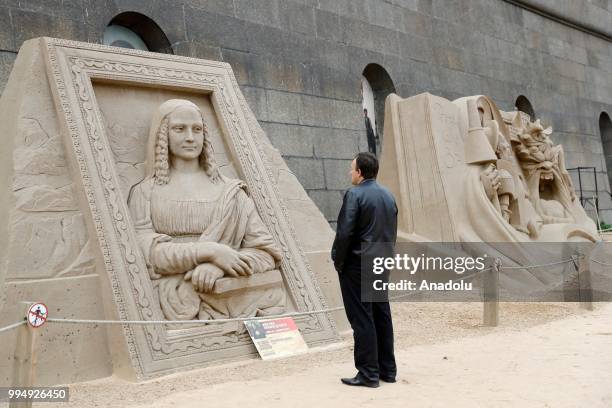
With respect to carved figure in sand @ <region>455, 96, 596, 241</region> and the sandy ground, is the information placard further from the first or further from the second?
carved figure in sand @ <region>455, 96, 596, 241</region>

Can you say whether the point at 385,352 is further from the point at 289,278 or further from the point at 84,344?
the point at 84,344

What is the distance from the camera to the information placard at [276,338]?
4492 mm

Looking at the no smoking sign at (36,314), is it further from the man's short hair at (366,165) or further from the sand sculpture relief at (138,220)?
the man's short hair at (366,165)

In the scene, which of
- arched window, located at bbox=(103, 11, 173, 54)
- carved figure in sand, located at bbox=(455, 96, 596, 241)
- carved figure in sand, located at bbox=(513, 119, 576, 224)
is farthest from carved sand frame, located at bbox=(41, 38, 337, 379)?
carved figure in sand, located at bbox=(513, 119, 576, 224)

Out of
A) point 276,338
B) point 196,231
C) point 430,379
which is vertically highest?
point 196,231

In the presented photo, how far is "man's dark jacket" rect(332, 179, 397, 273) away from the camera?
3.68 m

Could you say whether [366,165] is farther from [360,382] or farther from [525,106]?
[525,106]

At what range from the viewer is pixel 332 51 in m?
11.0

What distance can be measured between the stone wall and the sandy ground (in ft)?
15.6

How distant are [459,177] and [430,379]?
465 cm

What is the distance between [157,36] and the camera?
8773 mm

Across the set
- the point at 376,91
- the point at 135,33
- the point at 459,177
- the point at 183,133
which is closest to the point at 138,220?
the point at 183,133

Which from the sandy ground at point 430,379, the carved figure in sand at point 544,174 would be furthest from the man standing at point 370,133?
the sandy ground at point 430,379

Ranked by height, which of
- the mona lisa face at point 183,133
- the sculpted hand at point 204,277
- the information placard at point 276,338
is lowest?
the information placard at point 276,338
